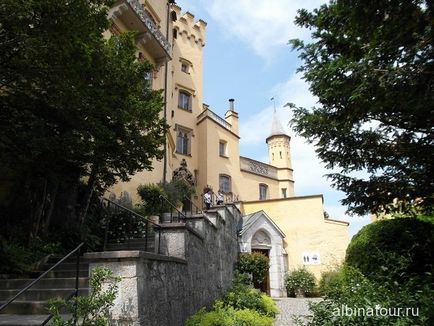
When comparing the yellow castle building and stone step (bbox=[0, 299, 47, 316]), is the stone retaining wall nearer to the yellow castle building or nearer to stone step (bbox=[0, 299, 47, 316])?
stone step (bbox=[0, 299, 47, 316])

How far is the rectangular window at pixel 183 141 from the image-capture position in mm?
26025

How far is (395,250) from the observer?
795cm

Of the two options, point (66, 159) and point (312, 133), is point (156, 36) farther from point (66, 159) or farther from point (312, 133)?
point (312, 133)

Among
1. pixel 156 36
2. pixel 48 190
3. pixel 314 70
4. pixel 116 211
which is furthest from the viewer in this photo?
pixel 156 36

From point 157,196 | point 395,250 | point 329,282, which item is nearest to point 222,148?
point 157,196

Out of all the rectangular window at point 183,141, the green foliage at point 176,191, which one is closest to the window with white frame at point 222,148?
the rectangular window at point 183,141

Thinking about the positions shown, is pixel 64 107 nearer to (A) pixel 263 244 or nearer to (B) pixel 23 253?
(B) pixel 23 253

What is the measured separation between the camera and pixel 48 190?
31.3ft

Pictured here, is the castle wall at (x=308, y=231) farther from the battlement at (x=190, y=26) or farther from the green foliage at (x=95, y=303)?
the green foliage at (x=95, y=303)

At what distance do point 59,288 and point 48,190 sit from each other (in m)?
4.53

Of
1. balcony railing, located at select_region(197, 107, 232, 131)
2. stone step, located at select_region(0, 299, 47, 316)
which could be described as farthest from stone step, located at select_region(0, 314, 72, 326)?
balcony railing, located at select_region(197, 107, 232, 131)

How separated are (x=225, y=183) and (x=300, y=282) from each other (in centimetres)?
1120

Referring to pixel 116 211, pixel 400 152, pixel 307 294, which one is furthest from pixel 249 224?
pixel 400 152

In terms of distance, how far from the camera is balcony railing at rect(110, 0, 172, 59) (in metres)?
15.4
